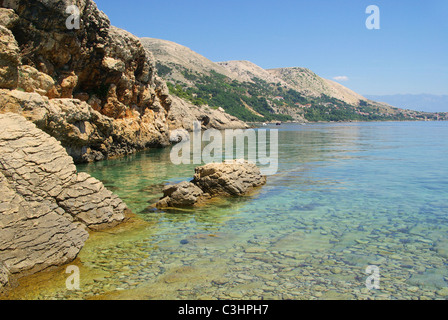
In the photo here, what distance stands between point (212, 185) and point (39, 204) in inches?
265

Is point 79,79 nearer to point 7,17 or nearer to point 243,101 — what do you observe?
point 7,17

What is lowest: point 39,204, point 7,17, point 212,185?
point 212,185

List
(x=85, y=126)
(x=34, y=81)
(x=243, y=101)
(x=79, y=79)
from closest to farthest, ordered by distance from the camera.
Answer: (x=34, y=81)
(x=85, y=126)
(x=79, y=79)
(x=243, y=101)

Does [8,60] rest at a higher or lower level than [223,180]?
higher

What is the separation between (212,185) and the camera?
13180 millimetres

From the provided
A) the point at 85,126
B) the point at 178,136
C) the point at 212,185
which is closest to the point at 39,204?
the point at 212,185

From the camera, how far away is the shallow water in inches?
236

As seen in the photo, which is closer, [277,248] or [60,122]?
[277,248]

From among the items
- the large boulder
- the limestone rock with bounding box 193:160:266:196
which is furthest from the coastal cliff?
the limestone rock with bounding box 193:160:266:196

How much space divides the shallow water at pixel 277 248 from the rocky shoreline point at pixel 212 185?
596 millimetres

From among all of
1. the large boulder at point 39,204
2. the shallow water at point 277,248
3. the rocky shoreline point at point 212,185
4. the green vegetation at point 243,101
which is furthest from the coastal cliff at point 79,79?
the green vegetation at point 243,101

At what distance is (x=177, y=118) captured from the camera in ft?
159

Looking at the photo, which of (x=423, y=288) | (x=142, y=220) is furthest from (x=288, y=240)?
(x=142, y=220)
